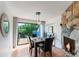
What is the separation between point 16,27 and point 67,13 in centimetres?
103

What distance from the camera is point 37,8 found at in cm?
194

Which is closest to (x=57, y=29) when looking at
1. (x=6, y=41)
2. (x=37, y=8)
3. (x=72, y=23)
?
(x=72, y=23)

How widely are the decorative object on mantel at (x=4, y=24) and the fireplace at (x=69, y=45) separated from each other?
1158 millimetres

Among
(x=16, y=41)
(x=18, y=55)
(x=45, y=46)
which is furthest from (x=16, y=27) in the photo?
(x=45, y=46)

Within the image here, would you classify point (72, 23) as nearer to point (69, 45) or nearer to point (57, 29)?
point (57, 29)

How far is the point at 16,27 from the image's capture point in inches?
79.1

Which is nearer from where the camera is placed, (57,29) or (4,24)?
(4,24)

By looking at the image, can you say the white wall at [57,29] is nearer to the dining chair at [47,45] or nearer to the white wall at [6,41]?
the dining chair at [47,45]

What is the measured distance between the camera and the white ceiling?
191 cm

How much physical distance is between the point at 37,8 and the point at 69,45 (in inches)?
37.1

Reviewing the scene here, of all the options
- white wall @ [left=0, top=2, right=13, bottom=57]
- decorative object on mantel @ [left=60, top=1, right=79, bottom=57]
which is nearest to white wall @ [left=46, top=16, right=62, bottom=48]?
decorative object on mantel @ [left=60, top=1, right=79, bottom=57]

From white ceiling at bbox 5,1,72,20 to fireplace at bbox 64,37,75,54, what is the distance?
0.54 meters

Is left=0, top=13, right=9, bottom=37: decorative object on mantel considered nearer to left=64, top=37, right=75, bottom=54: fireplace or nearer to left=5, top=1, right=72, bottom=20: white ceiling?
left=5, top=1, right=72, bottom=20: white ceiling

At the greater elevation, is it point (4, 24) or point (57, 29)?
point (4, 24)
